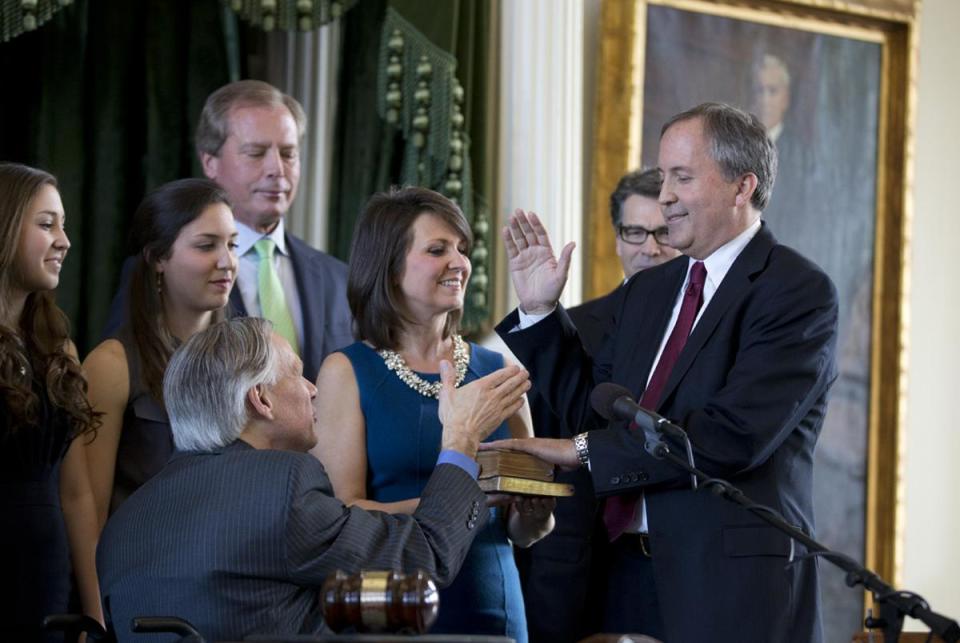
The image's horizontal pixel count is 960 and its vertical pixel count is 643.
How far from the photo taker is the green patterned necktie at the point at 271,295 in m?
5.00

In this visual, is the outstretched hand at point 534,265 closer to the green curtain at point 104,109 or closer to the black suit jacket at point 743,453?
the black suit jacket at point 743,453

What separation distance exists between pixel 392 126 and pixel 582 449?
2.49 m

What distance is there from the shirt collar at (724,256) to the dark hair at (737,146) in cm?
11

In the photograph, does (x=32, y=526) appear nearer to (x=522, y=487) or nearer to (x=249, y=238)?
(x=522, y=487)

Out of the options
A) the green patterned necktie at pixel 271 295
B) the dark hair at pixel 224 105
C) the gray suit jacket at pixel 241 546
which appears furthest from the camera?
the dark hair at pixel 224 105

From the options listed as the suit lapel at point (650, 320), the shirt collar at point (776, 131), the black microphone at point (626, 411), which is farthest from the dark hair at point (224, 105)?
the shirt collar at point (776, 131)

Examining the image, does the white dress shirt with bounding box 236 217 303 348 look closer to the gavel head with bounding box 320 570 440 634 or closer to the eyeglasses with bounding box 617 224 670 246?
the eyeglasses with bounding box 617 224 670 246

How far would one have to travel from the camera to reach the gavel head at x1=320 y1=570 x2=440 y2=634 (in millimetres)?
2633

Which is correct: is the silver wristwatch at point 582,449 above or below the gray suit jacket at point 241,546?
above

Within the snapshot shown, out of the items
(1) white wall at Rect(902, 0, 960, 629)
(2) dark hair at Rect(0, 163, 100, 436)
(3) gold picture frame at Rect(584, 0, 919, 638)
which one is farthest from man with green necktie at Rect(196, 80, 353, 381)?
(1) white wall at Rect(902, 0, 960, 629)

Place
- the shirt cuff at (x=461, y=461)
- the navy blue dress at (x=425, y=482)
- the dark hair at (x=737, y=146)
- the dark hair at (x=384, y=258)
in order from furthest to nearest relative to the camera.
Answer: the dark hair at (x=384, y=258) < the dark hair at (x=737, y=146) < the navy blue dress at (x=425, y=482) < the shirt cuff at (x=461, y=461)

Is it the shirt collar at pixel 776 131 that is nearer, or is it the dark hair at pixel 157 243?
the dark hair at pixel 157 243

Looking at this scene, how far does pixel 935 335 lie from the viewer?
7680 mm

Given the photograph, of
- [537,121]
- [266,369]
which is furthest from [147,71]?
[266,369]
